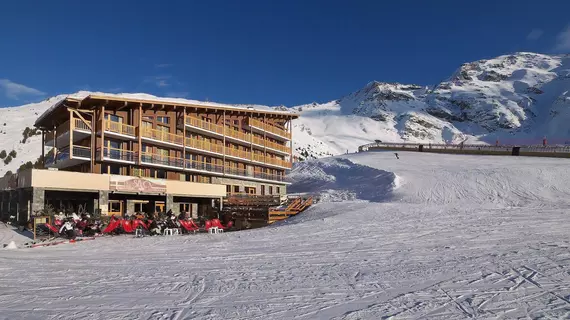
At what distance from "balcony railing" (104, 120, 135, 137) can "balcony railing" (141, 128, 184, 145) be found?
2.55ft

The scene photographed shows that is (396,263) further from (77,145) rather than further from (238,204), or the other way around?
(77,145)

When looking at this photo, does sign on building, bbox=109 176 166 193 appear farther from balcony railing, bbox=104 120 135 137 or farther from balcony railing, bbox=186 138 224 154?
balcony railing, bbox=186 138 224 154

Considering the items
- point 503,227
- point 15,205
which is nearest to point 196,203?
point 15,205

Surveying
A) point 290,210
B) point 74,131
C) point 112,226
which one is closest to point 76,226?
point 112,226

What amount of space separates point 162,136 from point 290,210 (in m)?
10.8

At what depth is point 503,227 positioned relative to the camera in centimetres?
1648

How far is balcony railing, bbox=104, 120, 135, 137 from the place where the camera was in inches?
A: 1100

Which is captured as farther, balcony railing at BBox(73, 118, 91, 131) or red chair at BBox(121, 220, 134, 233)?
balcony railing at BBox(73, 118, 91, 131)

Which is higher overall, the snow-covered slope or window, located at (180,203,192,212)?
the snow-covered slope

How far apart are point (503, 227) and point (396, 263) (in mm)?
8590

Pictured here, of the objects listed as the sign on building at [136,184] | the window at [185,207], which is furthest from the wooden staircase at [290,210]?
the window at [185,207]

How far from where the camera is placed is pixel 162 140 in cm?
3073

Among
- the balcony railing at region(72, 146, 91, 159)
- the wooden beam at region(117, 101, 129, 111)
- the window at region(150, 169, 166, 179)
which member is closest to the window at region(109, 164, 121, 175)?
the balcony railing at region(72, 146, 91, 159)

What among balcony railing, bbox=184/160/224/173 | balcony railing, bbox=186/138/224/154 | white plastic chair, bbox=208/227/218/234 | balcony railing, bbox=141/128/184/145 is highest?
balcony railing, bbox=141/128/184/145
